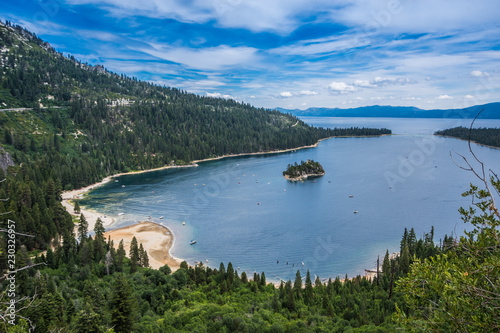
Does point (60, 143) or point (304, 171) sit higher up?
point (60, 143)

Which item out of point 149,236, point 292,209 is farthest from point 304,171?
point 149,236

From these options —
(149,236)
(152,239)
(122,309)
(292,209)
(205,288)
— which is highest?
(122,309)

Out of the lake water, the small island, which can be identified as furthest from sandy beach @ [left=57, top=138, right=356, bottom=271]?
the small island

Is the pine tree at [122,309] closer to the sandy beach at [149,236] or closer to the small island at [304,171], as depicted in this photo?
the sandy beach at [149,236]

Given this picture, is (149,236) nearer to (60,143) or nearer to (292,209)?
(292,209)

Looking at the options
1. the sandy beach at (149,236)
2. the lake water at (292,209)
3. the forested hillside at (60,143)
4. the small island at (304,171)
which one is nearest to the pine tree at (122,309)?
the sandy beach at (149,236)

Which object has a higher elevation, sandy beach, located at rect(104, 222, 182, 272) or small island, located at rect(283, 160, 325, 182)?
small island, located at rect(283, 160, 325, 182)

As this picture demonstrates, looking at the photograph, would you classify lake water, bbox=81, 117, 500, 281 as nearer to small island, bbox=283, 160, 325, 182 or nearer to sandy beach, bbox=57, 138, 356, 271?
sandy beach, bbox=57, 138, 356, 271
